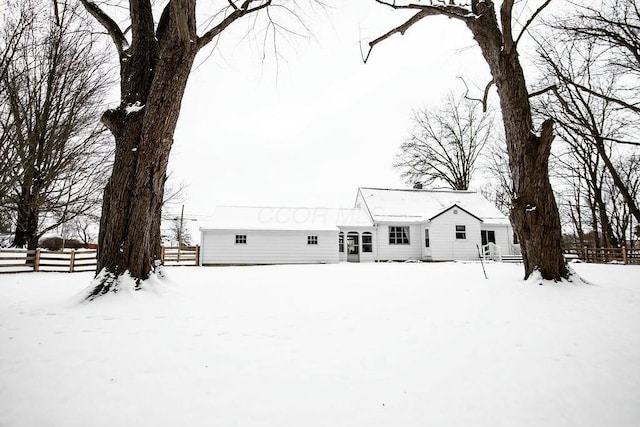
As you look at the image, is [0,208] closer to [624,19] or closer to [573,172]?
[624,19]

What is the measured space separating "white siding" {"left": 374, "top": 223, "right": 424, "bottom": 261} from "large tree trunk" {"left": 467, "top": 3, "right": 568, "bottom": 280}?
49.3 ft

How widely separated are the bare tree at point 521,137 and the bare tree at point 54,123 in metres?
8.49

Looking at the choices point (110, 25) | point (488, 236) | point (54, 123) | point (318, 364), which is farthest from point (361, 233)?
point (318, 364)

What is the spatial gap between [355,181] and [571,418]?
6299 centimetres

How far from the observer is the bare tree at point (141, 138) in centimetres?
496

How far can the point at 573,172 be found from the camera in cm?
2234

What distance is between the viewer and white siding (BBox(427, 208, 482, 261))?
2044cm

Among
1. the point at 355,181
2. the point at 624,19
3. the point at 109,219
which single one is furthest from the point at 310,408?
the point at 355,181

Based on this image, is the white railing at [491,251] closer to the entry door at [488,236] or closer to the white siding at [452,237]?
the entry door at [488,236]

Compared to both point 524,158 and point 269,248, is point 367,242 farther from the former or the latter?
point 524,158

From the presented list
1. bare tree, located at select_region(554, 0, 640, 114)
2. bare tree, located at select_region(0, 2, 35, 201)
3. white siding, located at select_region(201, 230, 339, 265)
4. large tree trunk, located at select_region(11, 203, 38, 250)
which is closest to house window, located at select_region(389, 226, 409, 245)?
white siding, located at select_region(201, 230, 339, 265)

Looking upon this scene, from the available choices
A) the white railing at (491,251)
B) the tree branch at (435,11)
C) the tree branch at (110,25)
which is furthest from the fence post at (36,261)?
the white railing at (491,251)

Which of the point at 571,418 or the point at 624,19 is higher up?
the point at 624,19

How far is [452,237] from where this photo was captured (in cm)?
2070
